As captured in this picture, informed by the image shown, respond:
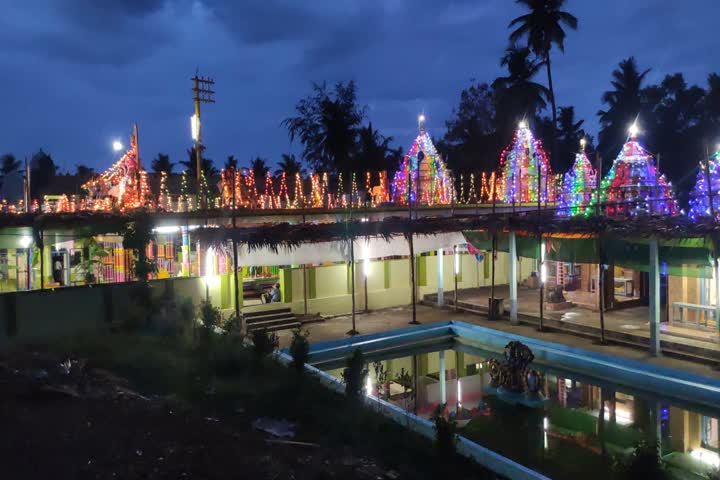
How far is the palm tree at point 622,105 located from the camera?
36562 mm

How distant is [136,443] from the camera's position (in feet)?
21.2

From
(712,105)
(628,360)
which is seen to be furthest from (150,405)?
(712,105)

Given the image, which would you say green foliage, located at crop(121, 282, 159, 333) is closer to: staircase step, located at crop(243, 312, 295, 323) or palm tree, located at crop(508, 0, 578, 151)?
staircase step, located at crop(243, 312, 295, 323)

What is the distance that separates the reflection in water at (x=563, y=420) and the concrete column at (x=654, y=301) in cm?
183

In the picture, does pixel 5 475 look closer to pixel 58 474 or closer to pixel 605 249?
pixel 58 474

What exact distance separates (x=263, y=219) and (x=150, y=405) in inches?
386

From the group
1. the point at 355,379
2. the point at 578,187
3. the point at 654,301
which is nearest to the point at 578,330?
the point at 654,301

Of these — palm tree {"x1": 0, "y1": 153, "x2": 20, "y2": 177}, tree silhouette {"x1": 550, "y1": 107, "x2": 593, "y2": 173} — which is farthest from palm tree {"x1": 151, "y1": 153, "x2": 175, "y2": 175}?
tree silhouette {"x1": 550, "y1": 107, "x2": 593, "y2": 173}

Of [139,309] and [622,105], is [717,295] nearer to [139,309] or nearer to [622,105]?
[139,309]

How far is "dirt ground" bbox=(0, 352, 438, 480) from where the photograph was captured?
232 inches

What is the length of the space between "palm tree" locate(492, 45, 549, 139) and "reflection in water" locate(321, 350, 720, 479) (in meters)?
24.6

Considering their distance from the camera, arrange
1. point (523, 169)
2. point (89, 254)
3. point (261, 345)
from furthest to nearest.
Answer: point (523, 169), point (89, 254), point (261, 345)

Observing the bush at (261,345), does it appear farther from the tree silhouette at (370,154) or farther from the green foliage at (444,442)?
the tree silhouette at (370,154)

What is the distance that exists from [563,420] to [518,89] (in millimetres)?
27542
